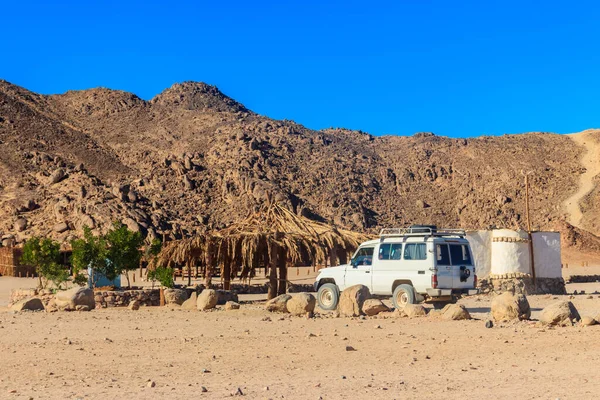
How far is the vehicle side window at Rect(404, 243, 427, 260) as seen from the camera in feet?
64.7

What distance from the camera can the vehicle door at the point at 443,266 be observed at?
19.5m

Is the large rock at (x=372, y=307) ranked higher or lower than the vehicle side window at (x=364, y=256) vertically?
lower

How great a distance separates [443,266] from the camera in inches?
773

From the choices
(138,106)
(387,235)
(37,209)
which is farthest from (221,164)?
(387,235)

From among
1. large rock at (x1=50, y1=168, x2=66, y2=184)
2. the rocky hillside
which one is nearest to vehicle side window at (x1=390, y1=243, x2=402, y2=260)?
the rocky hillside

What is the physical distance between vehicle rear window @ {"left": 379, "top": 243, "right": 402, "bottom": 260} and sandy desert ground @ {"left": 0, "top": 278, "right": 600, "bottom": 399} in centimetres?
236

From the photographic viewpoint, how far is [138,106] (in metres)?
104

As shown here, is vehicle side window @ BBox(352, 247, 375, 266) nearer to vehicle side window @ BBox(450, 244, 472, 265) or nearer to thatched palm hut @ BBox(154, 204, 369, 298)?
vehicle side window @ BBox(450, 244, 472, 265)

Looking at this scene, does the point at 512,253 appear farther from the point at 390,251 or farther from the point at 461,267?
the point at 390,251

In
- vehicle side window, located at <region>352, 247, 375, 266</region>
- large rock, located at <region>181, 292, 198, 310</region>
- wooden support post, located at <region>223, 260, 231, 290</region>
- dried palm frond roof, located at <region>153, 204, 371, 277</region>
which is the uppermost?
dried palm frond roof, located at <region>153, 204, 371, 277</region>

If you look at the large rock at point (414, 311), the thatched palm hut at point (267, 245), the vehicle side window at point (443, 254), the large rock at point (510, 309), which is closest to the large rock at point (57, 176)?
the thatched palm hut at point (267, 245)

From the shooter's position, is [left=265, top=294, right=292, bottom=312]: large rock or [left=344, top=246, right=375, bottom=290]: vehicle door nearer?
[left=265, top=294, right=292, bottom=312]: large rock

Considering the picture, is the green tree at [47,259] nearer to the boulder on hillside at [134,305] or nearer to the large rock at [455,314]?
the boulder on hillside at [134,305]

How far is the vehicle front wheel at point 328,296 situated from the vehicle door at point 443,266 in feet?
8.95
